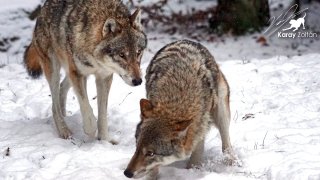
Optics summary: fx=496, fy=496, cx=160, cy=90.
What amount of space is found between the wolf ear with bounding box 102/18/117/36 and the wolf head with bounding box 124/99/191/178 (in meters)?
1.59

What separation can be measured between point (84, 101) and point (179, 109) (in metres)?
2.06

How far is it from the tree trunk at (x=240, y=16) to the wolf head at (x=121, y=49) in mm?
6361

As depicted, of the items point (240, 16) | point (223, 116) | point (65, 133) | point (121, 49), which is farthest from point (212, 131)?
point (240, 16)

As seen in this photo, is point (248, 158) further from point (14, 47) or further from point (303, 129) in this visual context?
point (14, 47)

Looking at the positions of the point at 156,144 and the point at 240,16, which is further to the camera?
the point at 240,16

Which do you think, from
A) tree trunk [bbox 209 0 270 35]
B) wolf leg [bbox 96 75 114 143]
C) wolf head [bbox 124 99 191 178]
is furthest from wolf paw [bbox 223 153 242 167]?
tree trunk [bbox 209 0 270 35]

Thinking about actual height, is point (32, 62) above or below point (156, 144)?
above

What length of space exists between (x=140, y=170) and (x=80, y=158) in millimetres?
1322

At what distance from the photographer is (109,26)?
590 centimetres

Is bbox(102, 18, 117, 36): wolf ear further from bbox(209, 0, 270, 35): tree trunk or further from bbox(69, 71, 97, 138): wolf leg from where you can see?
bbox(209, 0, 270, 35): tree trunk

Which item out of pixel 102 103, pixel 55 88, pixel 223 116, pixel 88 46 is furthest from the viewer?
pixel 55 88

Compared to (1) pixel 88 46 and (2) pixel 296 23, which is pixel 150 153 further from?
(2) pixel 296 23

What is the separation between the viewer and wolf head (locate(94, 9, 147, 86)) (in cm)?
586

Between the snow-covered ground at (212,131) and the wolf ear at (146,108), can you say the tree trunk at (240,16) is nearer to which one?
the snow-covered ground at (212,131)
